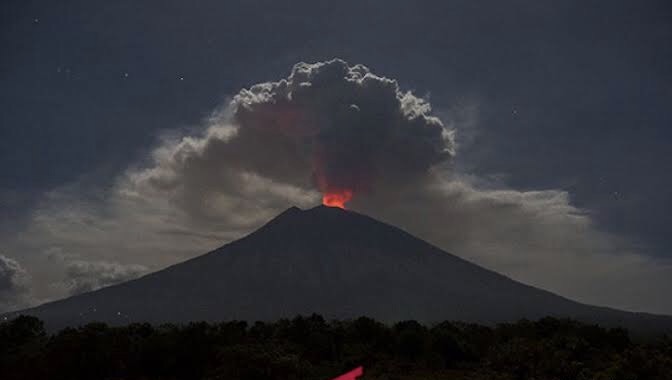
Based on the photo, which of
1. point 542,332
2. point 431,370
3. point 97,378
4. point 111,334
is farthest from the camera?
point 542,332

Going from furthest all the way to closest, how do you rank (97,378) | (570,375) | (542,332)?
(542,332)
(97,378)
(570,375)

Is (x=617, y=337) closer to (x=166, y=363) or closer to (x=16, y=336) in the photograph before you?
(x=166, y=363)

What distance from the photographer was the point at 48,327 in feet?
623

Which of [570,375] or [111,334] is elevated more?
[111,334]

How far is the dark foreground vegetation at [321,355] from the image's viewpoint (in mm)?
32094

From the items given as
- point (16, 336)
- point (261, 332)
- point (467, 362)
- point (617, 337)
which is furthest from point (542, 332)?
point (16, 336)

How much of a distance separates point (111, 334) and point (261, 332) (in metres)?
14.0

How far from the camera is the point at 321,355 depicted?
44.0m

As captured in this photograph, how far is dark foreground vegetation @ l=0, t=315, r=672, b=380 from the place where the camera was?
105 feet

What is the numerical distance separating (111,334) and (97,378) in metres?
7.70

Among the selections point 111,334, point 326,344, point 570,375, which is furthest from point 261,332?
Answer: point 570,375

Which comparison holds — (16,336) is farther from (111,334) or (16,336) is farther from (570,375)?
(570,375)

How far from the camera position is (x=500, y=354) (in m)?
37.1

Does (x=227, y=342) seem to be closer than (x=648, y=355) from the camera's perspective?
No
